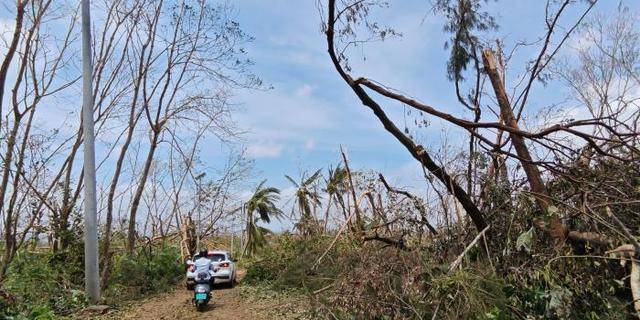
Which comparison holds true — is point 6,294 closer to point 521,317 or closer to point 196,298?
point 196,298

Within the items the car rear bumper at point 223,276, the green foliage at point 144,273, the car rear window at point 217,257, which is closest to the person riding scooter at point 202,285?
the green foliage at point 144,273

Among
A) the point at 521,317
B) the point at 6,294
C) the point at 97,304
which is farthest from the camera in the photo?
the point at 97,304

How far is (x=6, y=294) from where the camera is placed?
360 inches

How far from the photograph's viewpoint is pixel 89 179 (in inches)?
437

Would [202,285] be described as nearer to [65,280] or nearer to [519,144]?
[65,280]

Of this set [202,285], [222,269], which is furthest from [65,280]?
[222,269]

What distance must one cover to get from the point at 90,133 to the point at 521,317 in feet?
29.0

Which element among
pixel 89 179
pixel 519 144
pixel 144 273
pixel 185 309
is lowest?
pixel 185 309

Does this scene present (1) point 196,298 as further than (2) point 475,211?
Yes

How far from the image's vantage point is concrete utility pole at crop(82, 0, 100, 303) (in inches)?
435

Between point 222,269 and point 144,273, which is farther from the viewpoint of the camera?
point 222,269

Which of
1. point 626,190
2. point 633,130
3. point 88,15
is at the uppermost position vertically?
point 88,15

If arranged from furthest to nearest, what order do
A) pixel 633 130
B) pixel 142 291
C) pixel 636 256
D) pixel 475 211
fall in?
pixel 142 291, pixel 475 211, pixel 633 130, pixel 636 256

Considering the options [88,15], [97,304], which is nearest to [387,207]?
[97,304]
